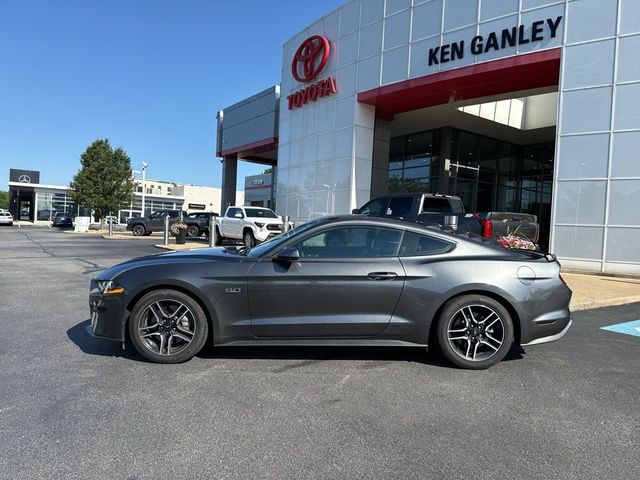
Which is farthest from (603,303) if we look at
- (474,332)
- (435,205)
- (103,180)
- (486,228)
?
Result: (103,180)

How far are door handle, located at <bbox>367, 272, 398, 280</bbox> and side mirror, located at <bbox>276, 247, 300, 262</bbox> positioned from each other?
711 mm

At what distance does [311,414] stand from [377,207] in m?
8.70

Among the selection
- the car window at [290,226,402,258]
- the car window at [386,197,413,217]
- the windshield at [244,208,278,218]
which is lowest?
the car window at [290,226,402,258]

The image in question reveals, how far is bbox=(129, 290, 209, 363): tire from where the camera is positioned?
427 cm

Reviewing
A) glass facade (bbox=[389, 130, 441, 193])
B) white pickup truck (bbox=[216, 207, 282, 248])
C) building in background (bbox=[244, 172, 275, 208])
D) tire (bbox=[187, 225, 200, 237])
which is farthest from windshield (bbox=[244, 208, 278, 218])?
building in background (bbox=[244, 172, 275, 208])

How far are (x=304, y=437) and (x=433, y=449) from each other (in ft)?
2.74

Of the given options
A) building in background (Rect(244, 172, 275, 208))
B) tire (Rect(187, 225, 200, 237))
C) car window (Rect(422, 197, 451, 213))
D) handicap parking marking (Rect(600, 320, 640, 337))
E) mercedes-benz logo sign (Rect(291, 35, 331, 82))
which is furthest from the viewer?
building in background (Rect(244, 172, 275, 208))

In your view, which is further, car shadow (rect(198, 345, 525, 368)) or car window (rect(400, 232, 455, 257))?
car shadow (rect(198, 345, 525, 368))

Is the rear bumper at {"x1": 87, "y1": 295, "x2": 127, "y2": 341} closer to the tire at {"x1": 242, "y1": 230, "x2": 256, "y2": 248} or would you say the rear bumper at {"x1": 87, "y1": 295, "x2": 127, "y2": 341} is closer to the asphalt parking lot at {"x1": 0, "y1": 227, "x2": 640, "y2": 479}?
the asphalt parking lot at {"x1": 0, "y1": 227, "x2": 640, "y2": 479}

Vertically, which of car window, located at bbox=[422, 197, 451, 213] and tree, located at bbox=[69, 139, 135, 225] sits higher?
tree, located at bbox=[69, 139, 135, 225]

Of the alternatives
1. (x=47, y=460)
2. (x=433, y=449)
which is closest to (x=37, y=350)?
(x=47, y=460)

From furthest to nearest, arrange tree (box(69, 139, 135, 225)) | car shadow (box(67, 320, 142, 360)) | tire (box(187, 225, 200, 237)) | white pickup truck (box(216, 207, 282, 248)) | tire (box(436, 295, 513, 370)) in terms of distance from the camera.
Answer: tree (box(69, 139, 135, 225))
tire (box(187, 225, 200, 237))
white pickup truck (box(216, 207, 282, 248))
car shadow (box(67, 320, 142, 360))
tire (box(436, 295, 513, 370))

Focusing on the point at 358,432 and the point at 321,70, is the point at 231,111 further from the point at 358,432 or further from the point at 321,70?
the point at 358,432

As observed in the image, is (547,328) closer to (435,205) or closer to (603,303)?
(603,303)
